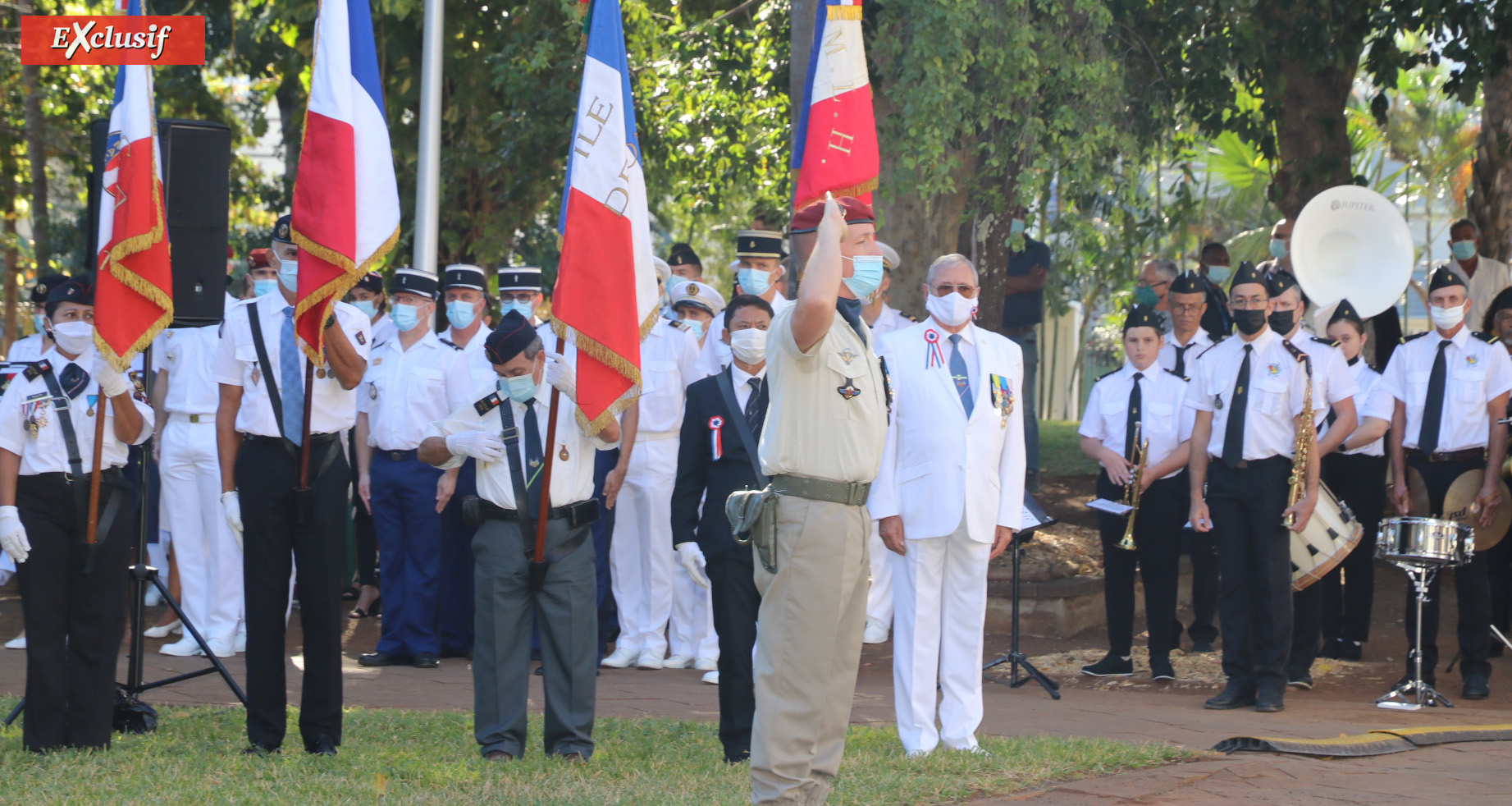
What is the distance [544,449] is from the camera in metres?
7.18

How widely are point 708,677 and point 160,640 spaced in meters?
4.19

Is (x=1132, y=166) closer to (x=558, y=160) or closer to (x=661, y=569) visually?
(x=661, y=569)

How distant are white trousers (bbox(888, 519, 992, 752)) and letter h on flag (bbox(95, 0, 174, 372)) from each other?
151 inches

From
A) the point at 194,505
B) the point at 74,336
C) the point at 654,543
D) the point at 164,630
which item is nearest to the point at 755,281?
the point at 654,543

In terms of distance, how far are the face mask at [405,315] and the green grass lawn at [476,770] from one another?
3335 mm

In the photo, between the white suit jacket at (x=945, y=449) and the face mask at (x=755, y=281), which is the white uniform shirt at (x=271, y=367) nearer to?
the white suit jacket at (x=945, y=449)

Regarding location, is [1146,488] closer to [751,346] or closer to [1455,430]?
[1455,430]

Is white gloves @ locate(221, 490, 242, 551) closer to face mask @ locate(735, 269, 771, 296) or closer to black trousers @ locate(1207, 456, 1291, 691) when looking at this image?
face mask @ locate(735, 269, 771, 296)

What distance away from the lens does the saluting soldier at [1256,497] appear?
8711mm

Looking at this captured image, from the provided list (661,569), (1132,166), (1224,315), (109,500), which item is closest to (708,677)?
(661,569)

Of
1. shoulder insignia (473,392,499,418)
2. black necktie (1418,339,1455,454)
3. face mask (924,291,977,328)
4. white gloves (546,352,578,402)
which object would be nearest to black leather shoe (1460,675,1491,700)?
black necktie (1418,339,1455,454)

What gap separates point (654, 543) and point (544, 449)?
316 cm

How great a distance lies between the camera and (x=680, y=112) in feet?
49.9

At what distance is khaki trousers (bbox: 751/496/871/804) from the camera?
5.35 m
